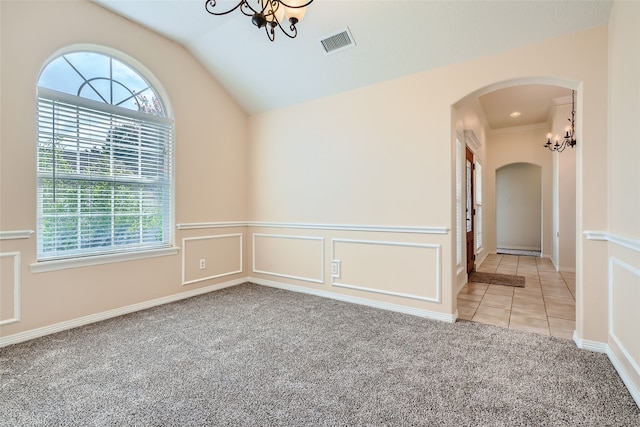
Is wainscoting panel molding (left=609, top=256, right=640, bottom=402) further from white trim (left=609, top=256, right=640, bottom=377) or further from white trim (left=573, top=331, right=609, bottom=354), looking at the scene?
→ white trim (left=573, top=331, right=609, bottom=354)

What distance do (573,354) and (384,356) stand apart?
4.88 feet

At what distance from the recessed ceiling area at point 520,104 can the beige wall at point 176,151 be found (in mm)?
4262

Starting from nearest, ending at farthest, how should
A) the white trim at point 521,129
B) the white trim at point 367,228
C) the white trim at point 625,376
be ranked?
1. the white trim at point 625,376
2. the white trim at point 367,228
3. the white trim at point 521,129

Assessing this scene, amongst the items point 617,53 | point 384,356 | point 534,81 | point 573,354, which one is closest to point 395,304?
point 384,356

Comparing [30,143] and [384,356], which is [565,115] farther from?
[30,143]

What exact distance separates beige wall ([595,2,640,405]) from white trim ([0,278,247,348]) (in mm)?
4176

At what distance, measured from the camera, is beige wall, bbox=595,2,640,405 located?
1.87m

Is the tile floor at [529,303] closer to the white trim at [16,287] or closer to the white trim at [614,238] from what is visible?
the white trim at [614,238]

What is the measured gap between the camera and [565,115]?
18.7 feet

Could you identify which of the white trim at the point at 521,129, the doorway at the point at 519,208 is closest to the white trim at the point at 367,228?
the white trim at the point at 521,129

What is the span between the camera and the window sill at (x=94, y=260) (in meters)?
2.75

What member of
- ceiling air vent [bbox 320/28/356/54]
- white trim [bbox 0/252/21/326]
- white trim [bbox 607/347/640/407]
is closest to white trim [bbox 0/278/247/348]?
white trim [bbox 0/252/21/326]

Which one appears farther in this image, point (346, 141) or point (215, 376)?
point (346, 141)

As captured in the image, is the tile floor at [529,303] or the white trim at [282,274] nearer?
the tile floor at [529,303]
